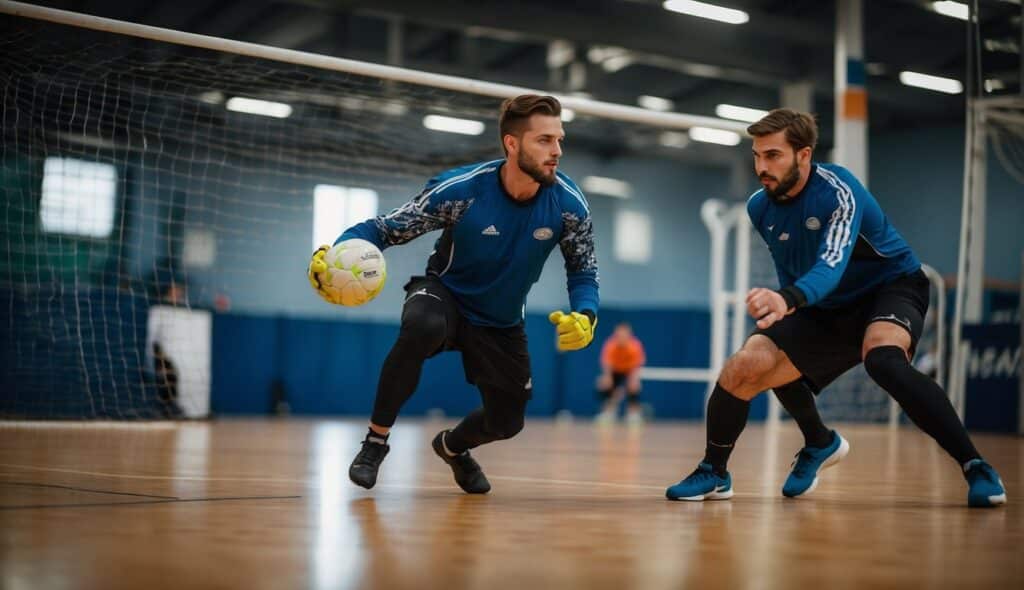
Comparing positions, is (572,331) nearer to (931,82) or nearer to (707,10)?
(707,10)

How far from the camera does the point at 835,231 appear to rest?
4988mm

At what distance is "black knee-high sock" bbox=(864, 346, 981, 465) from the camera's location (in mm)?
4992

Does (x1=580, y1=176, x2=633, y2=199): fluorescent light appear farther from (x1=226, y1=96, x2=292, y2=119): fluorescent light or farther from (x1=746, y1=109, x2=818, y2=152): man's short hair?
(x1=746, y1=109, x2=818, y2=152): man's short hair

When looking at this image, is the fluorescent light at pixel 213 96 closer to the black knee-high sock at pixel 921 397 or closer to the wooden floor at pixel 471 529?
the wooden floor at pixel 471 529

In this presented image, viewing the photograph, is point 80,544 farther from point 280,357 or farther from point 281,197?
point 280,357

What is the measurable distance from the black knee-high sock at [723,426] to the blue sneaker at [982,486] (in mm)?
945

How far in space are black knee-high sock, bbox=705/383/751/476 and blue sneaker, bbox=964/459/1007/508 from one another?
0.94 m

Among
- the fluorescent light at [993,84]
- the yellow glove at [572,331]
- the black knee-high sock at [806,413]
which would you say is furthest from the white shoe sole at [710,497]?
the fluorescent light at [993,84]

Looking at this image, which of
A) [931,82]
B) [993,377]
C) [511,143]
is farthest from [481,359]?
[931,82]

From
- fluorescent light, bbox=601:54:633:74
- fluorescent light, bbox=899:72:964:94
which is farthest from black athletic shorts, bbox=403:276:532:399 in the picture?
fluorescent light, bbox=899:72:964:94

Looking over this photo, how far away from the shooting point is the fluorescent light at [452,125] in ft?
90.6

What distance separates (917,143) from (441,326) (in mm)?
26141

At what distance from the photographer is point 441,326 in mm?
5246

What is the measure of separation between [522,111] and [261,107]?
17834 mm
